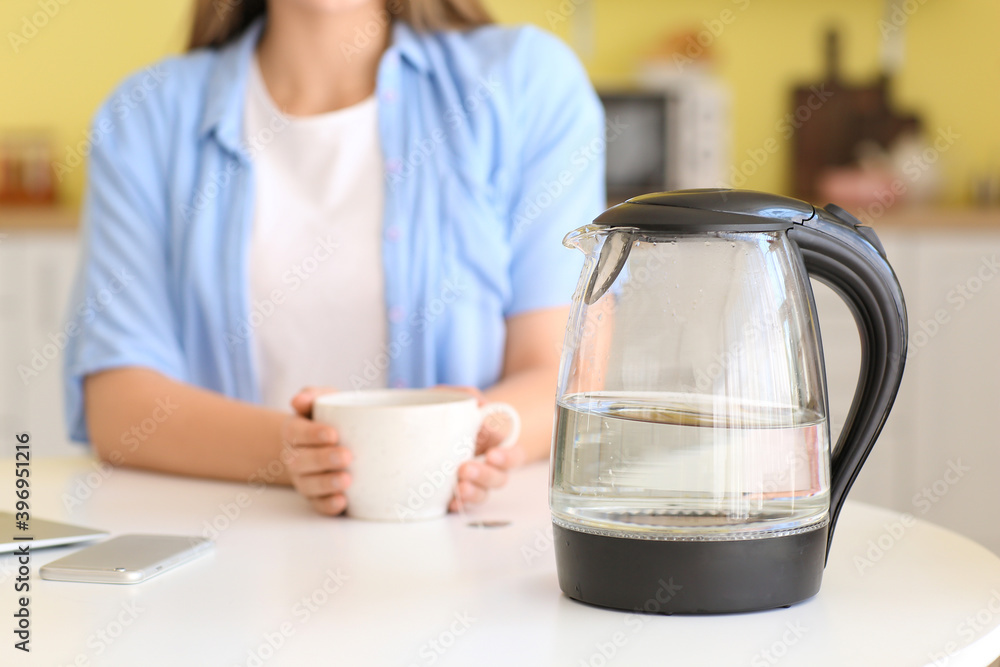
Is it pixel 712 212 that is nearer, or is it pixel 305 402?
pixel 712 212

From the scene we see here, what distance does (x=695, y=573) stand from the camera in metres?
0.53

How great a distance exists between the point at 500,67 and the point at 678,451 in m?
0.78

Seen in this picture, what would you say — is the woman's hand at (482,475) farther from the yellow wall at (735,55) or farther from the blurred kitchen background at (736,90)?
the yellow wall at (735,55)

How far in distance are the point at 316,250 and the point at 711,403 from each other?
2.49 feet

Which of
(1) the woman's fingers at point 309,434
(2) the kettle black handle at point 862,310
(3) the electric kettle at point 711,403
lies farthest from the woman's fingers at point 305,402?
(2) the kettle black handle at point 862,310

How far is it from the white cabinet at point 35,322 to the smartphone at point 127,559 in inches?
87.2

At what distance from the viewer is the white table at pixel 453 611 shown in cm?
49

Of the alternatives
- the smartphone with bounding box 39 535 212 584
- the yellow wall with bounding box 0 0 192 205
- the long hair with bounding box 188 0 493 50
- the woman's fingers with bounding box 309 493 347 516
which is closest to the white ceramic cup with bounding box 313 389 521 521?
the woman's fingers with bounding box 309 493 347 516

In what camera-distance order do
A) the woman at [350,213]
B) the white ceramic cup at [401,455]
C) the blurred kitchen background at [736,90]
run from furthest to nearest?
the blurred kitchen background at [736,90], the woman at [350,213], the white ceramic cup at [401,455]

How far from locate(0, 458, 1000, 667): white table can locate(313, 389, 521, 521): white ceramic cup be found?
0.02m

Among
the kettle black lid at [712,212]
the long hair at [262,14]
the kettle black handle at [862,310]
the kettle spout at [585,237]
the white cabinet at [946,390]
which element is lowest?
the white cabinet at [946,390]

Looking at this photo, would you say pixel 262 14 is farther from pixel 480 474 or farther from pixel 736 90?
pixel 736 90

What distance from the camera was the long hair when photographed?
1268mm

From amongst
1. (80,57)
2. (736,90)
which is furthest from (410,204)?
(80,57)
